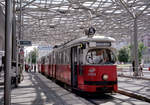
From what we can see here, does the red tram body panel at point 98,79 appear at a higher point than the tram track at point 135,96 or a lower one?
higher

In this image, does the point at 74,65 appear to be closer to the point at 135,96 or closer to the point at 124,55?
the point at 135,96

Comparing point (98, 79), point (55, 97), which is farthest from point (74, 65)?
point (55, 97)

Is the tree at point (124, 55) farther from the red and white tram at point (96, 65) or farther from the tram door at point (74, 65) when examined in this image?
the red and white tram at point (96, 65)

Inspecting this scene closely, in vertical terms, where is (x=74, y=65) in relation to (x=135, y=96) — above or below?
above

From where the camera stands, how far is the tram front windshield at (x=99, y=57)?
12188mm

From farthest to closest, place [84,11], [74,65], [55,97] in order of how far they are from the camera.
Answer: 1. [84,11]
2. [74,65]
3. [55,97]

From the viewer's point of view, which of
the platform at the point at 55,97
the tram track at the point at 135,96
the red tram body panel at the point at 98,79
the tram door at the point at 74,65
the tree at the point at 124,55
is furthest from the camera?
the tree at the point at 124,55

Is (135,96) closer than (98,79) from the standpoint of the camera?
No

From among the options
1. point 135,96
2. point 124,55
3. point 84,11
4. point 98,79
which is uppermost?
point 84,11

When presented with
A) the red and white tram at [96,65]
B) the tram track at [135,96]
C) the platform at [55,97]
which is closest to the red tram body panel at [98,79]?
the red and white tram at [96,65]

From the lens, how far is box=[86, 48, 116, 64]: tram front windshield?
12.2 metres

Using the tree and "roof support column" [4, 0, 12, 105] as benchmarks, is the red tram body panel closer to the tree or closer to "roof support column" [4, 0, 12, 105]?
"roof support column" [4, 0, 12, 105]

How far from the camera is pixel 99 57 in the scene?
12.2m

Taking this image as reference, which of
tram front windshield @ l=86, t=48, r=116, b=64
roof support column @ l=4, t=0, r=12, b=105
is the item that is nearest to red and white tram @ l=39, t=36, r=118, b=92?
tram front windshield @ l=86, t=48, r=116, b=64
